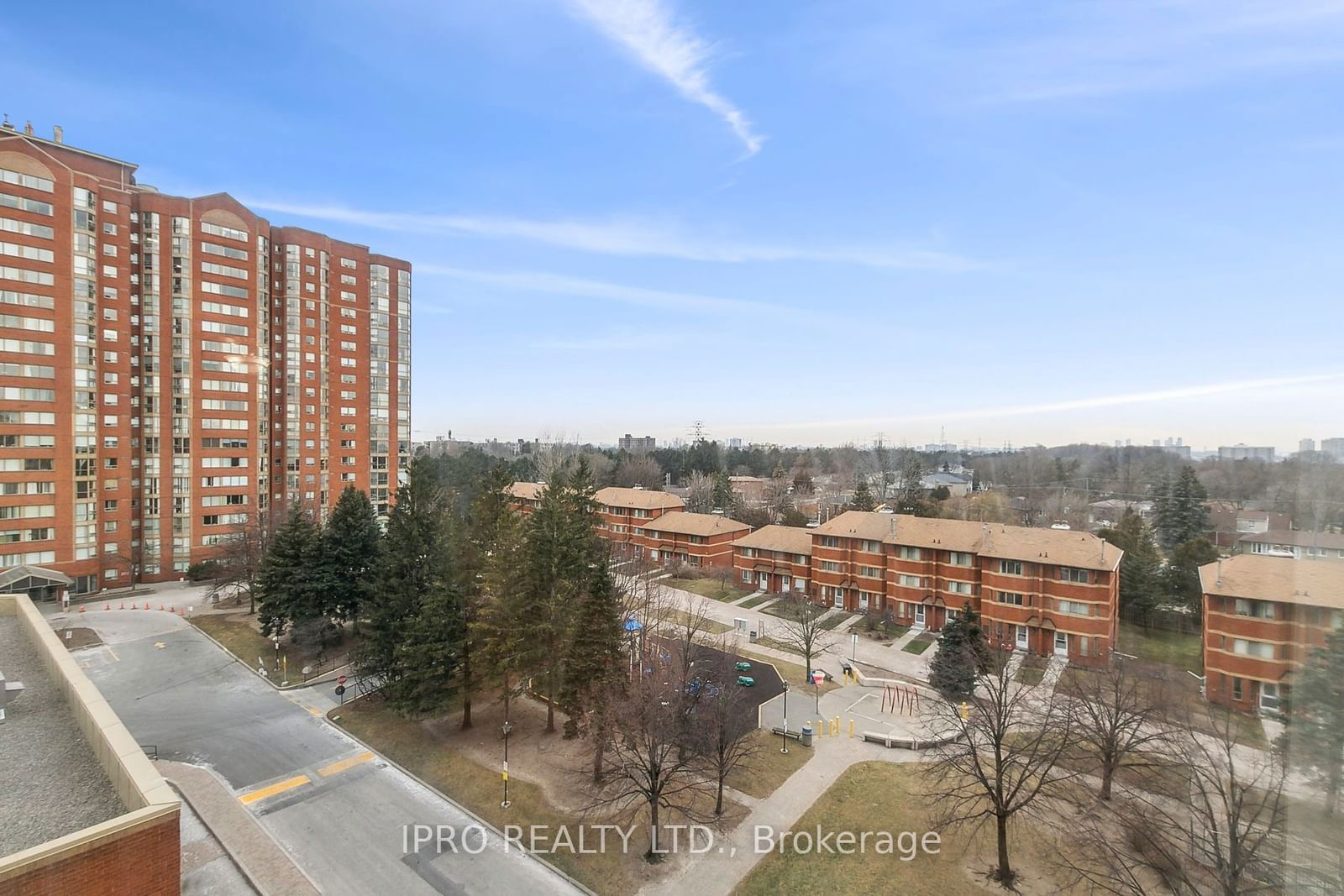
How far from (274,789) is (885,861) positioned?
1836 cm

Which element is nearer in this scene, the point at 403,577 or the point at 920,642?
the point at 403,577

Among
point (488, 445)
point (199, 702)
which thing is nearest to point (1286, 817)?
point (199, 702)

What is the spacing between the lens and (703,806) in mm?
18328

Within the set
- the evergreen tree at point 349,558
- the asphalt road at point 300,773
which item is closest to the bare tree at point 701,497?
the evergreen tree at point 349,558

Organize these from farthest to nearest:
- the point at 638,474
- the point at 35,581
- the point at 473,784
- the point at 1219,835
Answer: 1. the point at 638,474
2. the point at 35,581
3. the point at 473,784
4. the point at 1219,835

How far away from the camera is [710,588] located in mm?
46250

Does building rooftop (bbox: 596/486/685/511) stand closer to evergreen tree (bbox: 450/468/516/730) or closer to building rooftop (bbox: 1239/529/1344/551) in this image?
evergreen tree (bbox: 450/468/516/730)

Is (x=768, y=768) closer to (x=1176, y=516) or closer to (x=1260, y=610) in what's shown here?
(x=1260, y=610)

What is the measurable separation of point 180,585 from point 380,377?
82.6 feet

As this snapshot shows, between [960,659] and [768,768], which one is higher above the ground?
[960,659]

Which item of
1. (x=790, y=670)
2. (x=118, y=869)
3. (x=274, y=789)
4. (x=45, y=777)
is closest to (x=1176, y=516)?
(x=790, y=670)

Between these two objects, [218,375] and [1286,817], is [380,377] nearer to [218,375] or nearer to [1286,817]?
[218,375]

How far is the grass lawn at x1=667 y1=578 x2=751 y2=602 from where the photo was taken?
43.9 metres

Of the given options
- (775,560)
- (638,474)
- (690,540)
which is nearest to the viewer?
(775,560)
